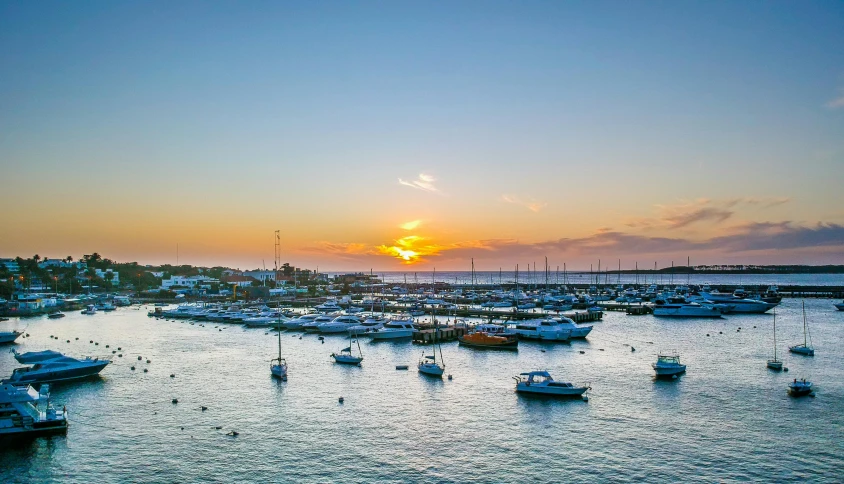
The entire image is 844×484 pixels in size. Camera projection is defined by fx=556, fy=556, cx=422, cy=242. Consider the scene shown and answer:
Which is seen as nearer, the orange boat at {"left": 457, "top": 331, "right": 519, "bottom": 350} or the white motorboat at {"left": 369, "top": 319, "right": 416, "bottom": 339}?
the orange boat at {"left": 457, "top": 331, "right": 519, "bottom": 350}

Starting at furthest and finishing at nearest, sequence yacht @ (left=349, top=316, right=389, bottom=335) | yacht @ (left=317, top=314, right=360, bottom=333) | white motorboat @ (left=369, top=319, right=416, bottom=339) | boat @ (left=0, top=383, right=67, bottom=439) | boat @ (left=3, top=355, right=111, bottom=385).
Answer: yacht @ (left=317, top=314, right=360, bottom=333) < yacht @ (left=349, top=316, right=389, bottom=335) < white motorboat @ (left=369, top=319, right=416, bottom=339) < boat @ (left=3, top=355, right=111, bottom=385) < boat @ (left=0, top=383, right=67, bottom=439)

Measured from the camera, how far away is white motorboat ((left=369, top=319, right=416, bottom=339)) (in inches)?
3105

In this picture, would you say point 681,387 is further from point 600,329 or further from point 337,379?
point 600,329

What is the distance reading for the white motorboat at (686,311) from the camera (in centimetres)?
11069

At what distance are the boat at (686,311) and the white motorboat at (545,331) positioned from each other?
1743 inches

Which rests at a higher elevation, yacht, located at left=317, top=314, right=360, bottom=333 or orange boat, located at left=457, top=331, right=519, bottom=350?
yacht, located at left=317, top=314, right=360, bottom=333

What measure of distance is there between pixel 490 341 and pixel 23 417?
159 ft

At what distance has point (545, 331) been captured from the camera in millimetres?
77312

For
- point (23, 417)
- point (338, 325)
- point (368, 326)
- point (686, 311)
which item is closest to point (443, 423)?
point (23, 417)

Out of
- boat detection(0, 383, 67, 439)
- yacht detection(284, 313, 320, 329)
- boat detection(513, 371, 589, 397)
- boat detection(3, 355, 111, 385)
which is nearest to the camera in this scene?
boat detection(0, 383, 67, 439)

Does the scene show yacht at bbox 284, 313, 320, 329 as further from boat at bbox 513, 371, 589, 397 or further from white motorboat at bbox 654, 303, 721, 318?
white motorboat at bbox 654, 303, 721, 318

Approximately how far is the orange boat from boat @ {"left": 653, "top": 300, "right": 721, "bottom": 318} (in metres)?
55.9

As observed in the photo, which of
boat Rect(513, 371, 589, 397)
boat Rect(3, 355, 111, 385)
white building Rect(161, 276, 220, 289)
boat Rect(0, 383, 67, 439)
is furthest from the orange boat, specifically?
white building Rect(161, 276, 220, 289)

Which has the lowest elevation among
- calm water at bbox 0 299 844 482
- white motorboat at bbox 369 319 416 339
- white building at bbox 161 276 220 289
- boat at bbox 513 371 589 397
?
calm water at bbox 0 299 844 482
